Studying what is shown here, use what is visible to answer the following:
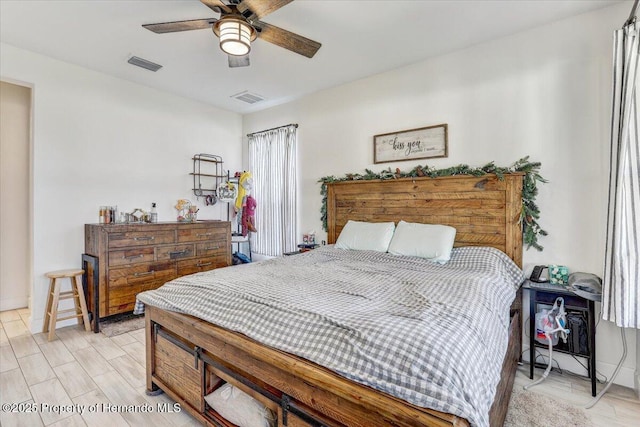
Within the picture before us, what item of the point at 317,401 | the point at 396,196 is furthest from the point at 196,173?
the point at 317,401

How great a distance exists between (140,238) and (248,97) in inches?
92.6

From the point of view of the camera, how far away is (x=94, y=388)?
213cm

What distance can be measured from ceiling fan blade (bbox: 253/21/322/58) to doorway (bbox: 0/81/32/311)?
11.1ft

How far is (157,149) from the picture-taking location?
162 inches

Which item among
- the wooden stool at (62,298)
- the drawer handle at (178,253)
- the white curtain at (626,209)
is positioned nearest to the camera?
the white curtain at (626,209)

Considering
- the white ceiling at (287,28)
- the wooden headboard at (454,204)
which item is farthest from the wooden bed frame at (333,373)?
the white ceiling at (287,28)

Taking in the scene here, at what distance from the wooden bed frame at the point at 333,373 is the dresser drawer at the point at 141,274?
157cm

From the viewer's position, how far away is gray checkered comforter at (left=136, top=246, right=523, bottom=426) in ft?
3.30

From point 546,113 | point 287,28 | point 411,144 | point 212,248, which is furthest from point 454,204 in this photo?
point 212,248

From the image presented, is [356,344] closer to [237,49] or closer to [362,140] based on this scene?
[237,49]

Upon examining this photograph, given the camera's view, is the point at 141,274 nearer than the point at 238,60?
No

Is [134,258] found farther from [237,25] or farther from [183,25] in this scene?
[237,25]

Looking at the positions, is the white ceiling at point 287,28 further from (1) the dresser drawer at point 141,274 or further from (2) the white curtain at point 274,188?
(1) the dresser drawer at point 141,274

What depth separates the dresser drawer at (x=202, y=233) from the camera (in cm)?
384
